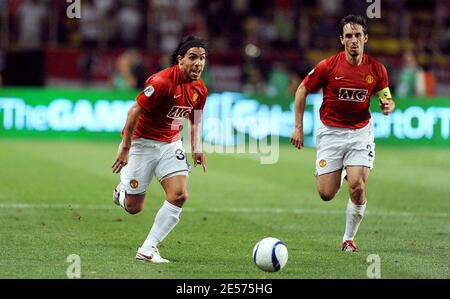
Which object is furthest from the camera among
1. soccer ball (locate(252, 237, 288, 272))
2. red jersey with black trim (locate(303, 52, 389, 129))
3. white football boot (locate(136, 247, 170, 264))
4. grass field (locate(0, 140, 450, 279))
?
red jersey with black trim (locate(303, 52, 389, 129))

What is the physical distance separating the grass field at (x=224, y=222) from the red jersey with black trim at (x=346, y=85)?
137 centimetres

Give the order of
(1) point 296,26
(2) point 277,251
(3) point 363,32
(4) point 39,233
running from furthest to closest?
(1) point 296,26, (4) point 39,233, (3) point 363,32, (2) point 277,251

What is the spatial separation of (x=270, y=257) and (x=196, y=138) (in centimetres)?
188

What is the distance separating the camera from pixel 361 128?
11.6 meters

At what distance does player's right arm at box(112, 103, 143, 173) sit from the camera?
32.4 feet

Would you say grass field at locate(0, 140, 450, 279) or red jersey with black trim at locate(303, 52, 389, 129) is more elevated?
red jersey with black trim at locate(303, 52, 389, 129)

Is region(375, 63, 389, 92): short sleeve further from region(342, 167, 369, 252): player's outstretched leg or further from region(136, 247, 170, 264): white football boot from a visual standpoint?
region(136, 247, 170, 264): white football boot

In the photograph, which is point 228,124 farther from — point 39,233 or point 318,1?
point 39,233

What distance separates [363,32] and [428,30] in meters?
24.6

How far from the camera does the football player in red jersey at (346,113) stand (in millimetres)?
11320

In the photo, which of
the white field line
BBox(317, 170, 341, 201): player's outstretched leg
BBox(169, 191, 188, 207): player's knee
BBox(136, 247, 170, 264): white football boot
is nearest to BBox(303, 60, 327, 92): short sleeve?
BBox(317, 170, 341, 201): player's outstretched leg

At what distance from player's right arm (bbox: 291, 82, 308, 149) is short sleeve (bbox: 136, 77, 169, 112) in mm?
1675

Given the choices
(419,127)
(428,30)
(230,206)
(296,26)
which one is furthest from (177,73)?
(428,30)

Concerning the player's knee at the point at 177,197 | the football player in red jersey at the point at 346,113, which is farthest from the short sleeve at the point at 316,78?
the player's knee at the point at 177,197
